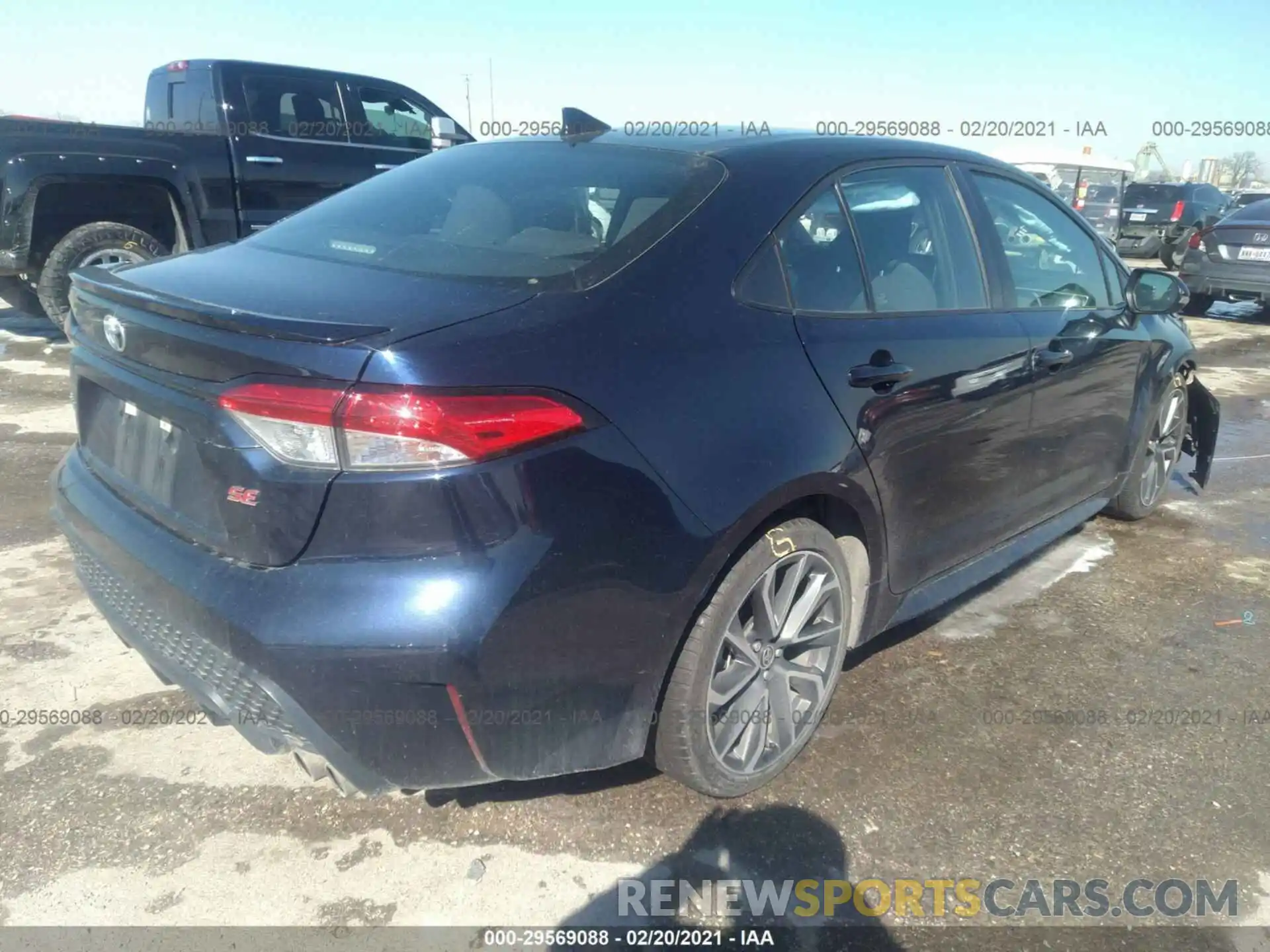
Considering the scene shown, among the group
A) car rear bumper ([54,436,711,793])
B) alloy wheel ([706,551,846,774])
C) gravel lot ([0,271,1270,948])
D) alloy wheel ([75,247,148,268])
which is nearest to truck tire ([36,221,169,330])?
alloy wheel ([75,247,148,268])

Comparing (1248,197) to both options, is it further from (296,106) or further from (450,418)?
(450,418)

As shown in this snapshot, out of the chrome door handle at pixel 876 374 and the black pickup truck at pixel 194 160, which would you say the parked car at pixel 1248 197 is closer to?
the black pickup truck at pixel 194 160

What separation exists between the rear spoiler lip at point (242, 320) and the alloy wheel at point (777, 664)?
43.0 inches

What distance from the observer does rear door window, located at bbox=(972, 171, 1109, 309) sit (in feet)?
10.7

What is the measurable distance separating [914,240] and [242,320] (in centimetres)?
198

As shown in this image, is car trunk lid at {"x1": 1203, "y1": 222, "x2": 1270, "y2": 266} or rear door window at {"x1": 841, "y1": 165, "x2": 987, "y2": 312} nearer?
rear door window at {"x1": 841, "y1": 165, "x2": 987, "y2": 312}

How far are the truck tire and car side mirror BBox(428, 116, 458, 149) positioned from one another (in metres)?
2.21

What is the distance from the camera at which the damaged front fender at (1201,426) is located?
4758 millimetres

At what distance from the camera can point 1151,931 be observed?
2164 mm

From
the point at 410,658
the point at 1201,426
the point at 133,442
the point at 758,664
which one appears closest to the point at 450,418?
the point at 410,658

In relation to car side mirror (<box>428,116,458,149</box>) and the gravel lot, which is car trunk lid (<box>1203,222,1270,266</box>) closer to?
car side mirror (<box>428,116,458,149</box>)

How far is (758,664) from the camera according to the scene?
2416mm

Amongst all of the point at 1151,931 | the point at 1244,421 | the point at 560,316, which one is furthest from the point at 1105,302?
the point at 1244,421

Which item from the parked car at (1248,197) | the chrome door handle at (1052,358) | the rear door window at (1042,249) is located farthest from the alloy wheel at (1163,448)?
the parked car at (1248,197)
